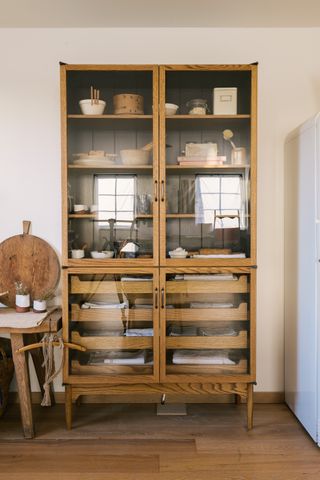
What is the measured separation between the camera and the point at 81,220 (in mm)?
2635

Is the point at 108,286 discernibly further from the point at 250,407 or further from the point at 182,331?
the point at 250,407

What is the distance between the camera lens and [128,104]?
2615mm

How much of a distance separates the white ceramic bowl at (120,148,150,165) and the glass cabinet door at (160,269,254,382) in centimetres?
69

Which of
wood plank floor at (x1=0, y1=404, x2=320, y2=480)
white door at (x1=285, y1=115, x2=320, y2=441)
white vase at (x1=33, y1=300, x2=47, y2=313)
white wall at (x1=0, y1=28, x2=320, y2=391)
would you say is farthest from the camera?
white wall at (x1=0, y1=28, x2=320, y2=391)

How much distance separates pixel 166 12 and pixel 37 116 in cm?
106

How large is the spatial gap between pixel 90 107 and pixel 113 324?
1296 mm

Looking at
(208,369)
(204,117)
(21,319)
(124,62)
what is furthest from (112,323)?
(124,62)

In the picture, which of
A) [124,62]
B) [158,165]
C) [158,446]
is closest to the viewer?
[158,446]

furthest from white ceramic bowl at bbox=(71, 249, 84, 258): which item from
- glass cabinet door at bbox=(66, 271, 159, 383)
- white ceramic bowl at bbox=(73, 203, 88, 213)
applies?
white ceramic bowl at bbox=(73, 203, 88, 213)

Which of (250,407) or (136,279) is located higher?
(136,279)

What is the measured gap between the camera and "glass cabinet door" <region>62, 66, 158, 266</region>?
2.58 meters

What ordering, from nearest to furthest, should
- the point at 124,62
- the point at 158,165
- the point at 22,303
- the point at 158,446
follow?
the point at 158,446 → the point at 158,165 → the point at 22,303 → the point at 124,62

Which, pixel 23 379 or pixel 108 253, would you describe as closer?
pixel 23 379

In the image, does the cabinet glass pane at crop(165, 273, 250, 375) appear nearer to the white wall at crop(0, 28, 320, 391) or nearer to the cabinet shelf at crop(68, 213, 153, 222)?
the cabinet shelf at crop(68, 213, 153, 222)
